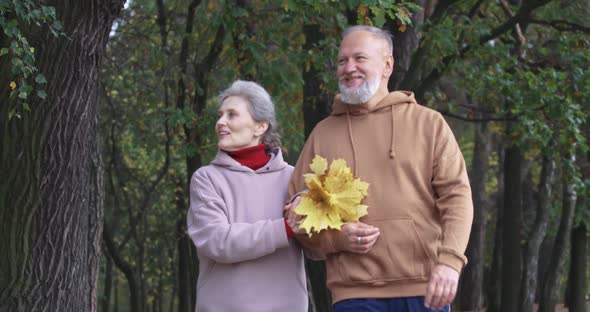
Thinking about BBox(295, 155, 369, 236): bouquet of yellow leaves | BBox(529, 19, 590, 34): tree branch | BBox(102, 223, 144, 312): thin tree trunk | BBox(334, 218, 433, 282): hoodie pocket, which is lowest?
BBox(102, 223, 144, 312): thin tree trunk

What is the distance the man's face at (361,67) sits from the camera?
4172mm

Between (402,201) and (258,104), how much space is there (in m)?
0.91

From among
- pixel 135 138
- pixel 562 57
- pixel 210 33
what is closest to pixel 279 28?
pixel 210 33

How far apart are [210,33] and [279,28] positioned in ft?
3.74

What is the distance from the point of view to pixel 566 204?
18.9 m

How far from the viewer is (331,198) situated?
399cm

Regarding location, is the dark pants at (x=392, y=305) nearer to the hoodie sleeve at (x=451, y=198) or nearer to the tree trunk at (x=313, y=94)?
the hoodie sleeve at (x=451, y=198)

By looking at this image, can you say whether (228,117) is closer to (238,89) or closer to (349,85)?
(238,89)

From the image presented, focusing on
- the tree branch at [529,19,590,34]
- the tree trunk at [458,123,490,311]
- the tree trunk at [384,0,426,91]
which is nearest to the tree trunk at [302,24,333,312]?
the tree trunk at [384,0,426,91]

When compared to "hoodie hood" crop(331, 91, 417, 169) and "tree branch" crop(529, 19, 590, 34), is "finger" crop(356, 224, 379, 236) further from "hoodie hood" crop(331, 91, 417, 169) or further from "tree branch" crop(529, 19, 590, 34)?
"tree branch" crop(529, 19, 590, 34)

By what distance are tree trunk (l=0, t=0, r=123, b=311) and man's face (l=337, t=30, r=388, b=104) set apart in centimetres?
286

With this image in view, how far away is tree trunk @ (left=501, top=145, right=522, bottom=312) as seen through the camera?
18547 millimetres

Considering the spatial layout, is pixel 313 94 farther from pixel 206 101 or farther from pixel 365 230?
pixel 365 230

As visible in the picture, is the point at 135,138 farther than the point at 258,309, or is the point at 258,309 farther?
the point at 135,138
